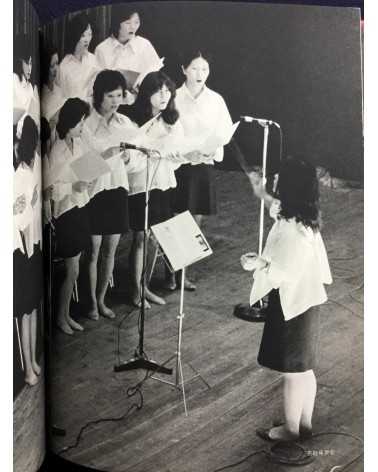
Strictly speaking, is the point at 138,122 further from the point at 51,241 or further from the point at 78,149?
the point at 51,241

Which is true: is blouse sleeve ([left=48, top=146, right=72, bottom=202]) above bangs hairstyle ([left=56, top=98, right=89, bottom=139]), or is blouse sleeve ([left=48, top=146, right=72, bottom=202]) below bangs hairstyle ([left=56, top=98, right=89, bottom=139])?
below

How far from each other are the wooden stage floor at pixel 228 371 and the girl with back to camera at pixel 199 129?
0.11ft

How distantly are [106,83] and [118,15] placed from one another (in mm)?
173

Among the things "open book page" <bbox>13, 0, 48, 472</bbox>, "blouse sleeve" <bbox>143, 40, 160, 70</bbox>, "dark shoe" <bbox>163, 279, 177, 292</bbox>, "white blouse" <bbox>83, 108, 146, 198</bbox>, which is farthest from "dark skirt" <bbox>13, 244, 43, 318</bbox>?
"blouse sleeve" <bbox>143, 40, 160, 70</bbox>

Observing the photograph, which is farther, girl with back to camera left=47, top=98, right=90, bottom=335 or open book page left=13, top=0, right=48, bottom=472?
girl with back to camera left=47, top=98, right=90, bottom=335

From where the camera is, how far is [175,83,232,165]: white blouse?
185 centimetres

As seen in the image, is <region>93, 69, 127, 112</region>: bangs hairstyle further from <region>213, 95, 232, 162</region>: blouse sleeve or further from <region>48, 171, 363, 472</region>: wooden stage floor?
<region>48, 171, 363, 472</region>: wooden stage floor

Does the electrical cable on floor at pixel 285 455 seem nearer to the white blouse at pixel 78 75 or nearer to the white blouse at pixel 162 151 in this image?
the white blouse at pixel 162 151

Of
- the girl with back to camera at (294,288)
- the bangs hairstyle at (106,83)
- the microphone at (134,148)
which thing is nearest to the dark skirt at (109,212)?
the microphone at (134,148)

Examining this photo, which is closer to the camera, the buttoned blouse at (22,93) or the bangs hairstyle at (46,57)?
the buttoned blouse at (22,93)

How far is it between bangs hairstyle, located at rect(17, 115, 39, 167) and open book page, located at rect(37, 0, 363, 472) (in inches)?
8.0

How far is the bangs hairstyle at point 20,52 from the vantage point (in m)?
1.80

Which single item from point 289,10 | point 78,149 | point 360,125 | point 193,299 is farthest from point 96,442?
point 289,10

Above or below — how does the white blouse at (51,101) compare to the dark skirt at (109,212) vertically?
above
